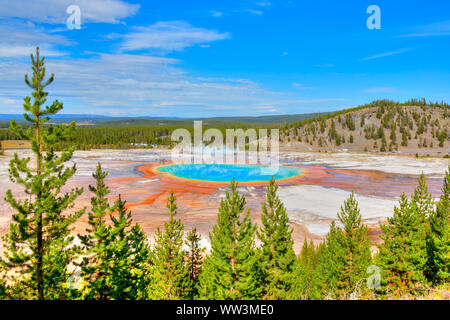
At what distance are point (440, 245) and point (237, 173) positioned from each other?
142ft

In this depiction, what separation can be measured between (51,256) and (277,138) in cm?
11004

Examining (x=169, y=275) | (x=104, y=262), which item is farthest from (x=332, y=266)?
(x=104, y=262)

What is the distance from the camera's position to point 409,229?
17.2 m

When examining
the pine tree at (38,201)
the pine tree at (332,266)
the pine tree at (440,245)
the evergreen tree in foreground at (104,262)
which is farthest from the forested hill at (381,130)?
the pine tree at (38,201)

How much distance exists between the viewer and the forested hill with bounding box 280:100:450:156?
91.9m

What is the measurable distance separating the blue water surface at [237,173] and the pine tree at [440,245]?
99.4ft

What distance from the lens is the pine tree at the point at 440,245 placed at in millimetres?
16188

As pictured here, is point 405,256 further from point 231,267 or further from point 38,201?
point 38,201

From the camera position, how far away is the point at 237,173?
58500 millimetres

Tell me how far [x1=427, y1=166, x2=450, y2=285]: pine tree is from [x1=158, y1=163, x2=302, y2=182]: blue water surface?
99.4ft
